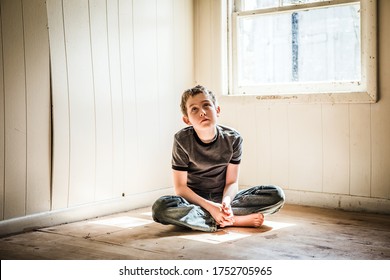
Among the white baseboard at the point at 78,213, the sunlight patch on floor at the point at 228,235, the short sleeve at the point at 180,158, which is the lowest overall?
the sunlight patch on floor at the point at 228,235

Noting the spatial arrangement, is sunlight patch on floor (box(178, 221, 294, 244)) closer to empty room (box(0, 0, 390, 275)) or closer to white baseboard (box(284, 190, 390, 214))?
empty room (box(0, 0, 390, 275))

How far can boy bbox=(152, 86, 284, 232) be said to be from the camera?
7.34 ft

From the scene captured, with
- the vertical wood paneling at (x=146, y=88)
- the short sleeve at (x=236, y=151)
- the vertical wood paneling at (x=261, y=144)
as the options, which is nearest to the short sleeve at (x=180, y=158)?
the short sleeve at (x=236, y=151)

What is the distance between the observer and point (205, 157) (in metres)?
2.38

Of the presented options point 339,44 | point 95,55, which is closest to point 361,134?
point 339,44

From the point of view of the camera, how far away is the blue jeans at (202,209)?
2211mm

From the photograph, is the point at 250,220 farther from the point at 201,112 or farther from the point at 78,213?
the point at 78,213

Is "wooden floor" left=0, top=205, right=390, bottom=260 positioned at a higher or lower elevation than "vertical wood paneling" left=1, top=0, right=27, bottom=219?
lower

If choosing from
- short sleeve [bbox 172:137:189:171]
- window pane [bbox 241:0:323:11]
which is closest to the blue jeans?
short sleeve [bbox 172:137:189:171]

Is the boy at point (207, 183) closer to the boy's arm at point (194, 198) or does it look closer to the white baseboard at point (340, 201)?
the boy's arm at point (194, 198)

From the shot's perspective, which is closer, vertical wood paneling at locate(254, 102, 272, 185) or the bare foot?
the bare foot

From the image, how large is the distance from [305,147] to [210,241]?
1.12m

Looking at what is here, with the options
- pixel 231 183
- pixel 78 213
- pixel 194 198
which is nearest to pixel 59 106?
pixel 78 213

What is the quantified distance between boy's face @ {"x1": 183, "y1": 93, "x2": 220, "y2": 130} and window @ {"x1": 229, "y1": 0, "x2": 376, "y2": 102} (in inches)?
32.1
